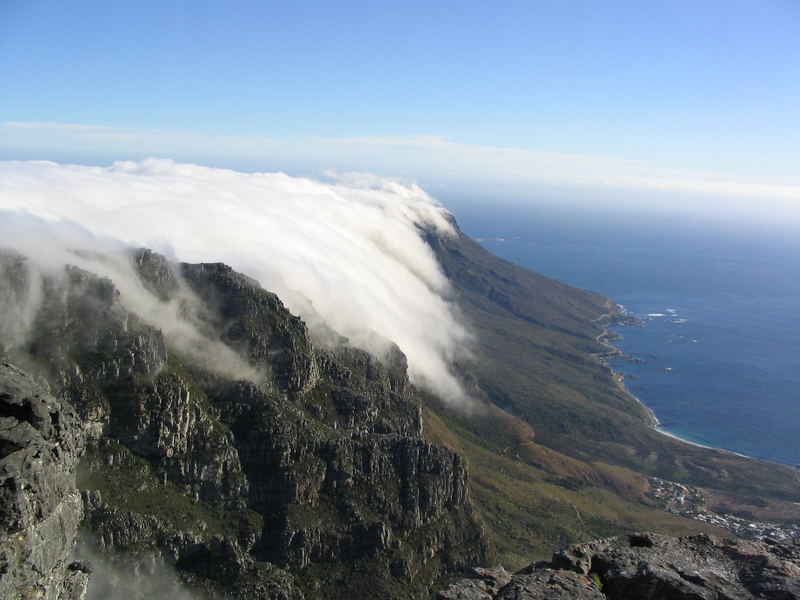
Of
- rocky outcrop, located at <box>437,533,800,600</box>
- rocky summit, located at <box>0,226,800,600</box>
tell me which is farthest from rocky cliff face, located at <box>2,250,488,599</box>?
rocky outcrop, located at <box>437,533,800,600</box>

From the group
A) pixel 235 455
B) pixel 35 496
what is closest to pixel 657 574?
pixel 35 496

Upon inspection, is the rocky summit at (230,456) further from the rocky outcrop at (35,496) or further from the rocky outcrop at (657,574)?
the rocky outcrop at (657,574)

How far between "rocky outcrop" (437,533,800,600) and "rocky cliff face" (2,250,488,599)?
89.6m

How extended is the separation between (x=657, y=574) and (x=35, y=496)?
38.8 m

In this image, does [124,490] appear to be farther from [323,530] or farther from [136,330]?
[323,530]

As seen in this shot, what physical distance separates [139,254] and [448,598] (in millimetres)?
138800

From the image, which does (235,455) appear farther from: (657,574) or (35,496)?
(657,574)

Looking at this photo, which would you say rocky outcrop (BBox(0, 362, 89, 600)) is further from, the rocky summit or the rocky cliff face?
the rocky cliff face

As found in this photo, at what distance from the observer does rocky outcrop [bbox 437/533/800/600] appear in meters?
35.9

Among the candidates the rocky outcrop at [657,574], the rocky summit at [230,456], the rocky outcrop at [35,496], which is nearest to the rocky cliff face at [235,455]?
the rocky summit at [230,456]

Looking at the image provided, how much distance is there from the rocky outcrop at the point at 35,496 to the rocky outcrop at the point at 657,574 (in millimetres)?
25193

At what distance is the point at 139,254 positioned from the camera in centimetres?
15462

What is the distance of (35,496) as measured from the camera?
3712 centimetres

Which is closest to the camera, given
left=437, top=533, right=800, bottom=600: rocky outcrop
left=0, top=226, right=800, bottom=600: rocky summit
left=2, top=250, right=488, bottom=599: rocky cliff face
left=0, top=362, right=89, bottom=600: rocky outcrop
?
left=0, top=362, right=89, bottom=600: rocky outcrop
